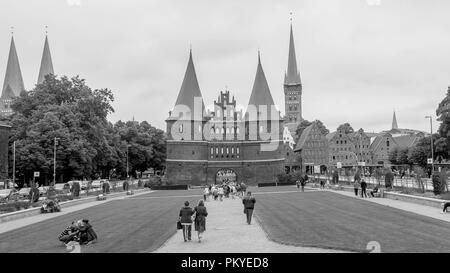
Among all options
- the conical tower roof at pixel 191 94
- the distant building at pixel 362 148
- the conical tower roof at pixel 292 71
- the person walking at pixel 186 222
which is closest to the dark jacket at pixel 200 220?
the person walking at pixel 186 222

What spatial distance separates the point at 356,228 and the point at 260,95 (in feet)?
211

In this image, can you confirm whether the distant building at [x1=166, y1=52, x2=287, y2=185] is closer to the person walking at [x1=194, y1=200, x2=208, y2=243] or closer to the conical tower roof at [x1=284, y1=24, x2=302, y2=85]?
the person walking at [x1=194, y1=200, x2=208, y2=243]

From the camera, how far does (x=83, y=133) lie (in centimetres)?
6000

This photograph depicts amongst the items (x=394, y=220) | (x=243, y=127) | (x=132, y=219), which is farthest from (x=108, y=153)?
(x=394, y=220)

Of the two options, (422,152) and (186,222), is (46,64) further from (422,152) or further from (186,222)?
(186,222)

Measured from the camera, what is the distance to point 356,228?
18.4 m

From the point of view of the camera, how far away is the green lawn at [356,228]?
14.9 m

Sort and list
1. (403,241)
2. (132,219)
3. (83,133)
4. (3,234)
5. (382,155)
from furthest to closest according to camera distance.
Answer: (382,155) → (83,133) → (132,219) → (3,234) → (403,241)

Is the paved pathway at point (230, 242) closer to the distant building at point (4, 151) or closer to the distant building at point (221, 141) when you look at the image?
the distant building at point (4, 151)

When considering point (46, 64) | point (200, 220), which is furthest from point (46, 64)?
point (200, 220)

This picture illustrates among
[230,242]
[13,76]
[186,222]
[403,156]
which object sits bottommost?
[230,242]

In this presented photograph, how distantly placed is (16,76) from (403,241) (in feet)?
370

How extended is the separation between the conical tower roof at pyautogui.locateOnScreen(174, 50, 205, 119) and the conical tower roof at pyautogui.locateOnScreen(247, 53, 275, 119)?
8.59 metres
